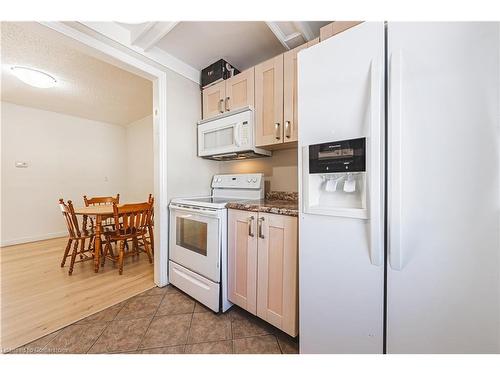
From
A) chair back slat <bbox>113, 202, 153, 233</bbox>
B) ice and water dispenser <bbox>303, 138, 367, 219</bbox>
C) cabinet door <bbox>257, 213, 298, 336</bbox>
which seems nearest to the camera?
ice and water dispenser <bbox>303, 138, 367, 219</bbox>

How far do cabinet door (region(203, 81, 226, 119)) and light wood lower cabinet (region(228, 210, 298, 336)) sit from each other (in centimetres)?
117

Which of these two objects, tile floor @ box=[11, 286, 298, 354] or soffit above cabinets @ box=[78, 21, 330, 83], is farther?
soffit above cabinets @ box=[78, 21, 330, 83]

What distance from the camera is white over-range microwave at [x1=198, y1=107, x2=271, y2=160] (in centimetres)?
180

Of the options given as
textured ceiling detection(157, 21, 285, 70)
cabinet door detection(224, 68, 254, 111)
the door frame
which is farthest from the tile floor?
textured ceiling detection(157, 21, 285, 70)

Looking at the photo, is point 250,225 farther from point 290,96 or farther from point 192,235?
point 290,96

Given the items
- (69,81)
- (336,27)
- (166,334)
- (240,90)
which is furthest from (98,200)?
(336,27)

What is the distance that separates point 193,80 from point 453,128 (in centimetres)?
223

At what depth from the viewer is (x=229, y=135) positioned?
1950mm

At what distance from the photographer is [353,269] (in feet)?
2.93

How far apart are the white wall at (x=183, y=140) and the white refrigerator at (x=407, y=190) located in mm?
1459

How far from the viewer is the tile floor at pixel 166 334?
122 cm

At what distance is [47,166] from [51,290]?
2792 mm

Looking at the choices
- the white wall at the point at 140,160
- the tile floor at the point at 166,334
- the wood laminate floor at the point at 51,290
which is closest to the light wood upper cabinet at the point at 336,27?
the tile floor at the point at 166,334

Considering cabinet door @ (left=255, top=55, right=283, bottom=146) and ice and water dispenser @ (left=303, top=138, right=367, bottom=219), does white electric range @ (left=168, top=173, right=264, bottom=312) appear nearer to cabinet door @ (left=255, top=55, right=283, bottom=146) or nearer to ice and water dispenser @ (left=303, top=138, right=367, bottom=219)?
cabinet door @ (left=255, top=55, right=283, bottom=146)
